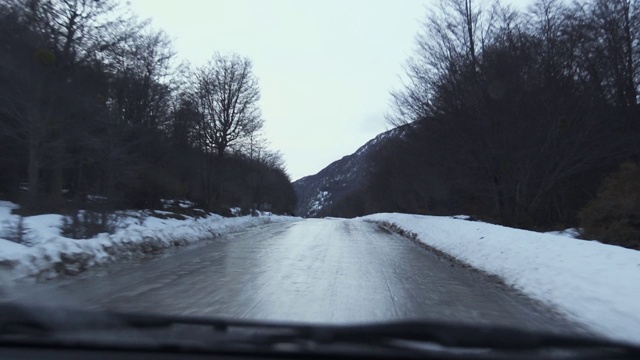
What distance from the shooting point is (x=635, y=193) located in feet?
50.9

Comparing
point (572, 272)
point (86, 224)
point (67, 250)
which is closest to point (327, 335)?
point (572, 272)

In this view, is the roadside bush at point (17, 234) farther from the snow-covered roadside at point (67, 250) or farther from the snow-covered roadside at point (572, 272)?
the snow-covered roadside at point (572, 272)

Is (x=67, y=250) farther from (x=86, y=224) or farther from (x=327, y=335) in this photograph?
(x=327, y=335)

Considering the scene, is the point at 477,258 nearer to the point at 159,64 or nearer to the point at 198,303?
the point at 198,303

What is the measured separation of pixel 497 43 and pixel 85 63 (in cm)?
2323

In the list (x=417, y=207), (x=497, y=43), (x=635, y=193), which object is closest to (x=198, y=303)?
(x=635, y=193)

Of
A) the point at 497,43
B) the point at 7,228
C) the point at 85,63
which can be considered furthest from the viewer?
the point at 85,63

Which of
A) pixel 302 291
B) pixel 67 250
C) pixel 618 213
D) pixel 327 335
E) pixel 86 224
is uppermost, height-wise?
pixel 618 213

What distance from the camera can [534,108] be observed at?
2334 cm

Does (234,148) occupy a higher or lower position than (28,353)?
higher

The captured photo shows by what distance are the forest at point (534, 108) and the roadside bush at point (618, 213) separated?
4789mm

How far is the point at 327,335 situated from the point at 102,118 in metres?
24.7

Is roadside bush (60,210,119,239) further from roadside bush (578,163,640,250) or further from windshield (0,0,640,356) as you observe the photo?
roadside bush (578,163,640,250)

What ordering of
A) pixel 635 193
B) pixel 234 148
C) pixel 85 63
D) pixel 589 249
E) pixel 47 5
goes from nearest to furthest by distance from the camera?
pixel 589 249 → pixel 635 193 → pixel 47 5 → pixel 85 63 → pixel 234 148
